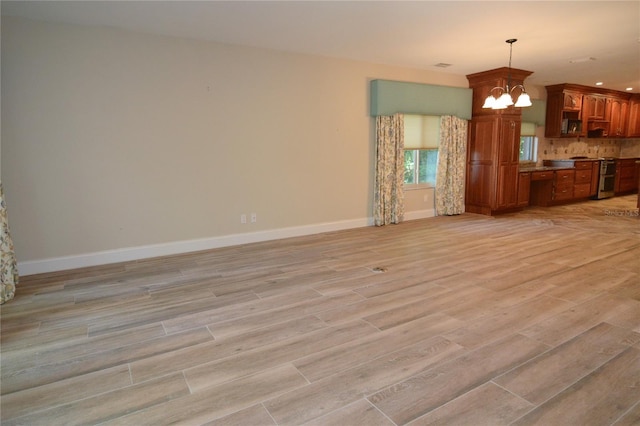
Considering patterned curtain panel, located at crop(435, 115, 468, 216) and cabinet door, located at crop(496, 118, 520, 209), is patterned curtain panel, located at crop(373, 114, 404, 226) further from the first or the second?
cabinet door, located at crop(496, 118, 520, 209)

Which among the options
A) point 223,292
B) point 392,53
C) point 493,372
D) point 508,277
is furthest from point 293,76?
point 493,372

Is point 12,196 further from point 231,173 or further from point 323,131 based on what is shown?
point 323,131

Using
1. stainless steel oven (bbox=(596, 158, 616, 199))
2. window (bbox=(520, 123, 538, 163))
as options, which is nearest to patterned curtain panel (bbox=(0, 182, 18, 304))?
window (bbox=(520, 123, 538, 163))

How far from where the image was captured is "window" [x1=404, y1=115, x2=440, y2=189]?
7000 mm

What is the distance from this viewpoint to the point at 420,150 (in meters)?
7.32

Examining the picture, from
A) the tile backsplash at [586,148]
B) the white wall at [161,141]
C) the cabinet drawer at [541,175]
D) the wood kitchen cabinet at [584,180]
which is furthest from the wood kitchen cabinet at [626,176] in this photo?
the white wall at [161,141]

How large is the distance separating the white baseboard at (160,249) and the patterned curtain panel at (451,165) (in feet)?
7.59

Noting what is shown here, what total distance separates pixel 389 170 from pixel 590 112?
6.37 metres

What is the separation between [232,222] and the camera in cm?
538

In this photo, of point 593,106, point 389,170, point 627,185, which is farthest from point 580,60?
point 627,185

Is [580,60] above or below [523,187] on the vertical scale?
above

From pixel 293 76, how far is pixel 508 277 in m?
3.95

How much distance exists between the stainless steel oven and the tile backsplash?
0.70m

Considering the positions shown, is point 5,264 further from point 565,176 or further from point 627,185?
point 627,185
